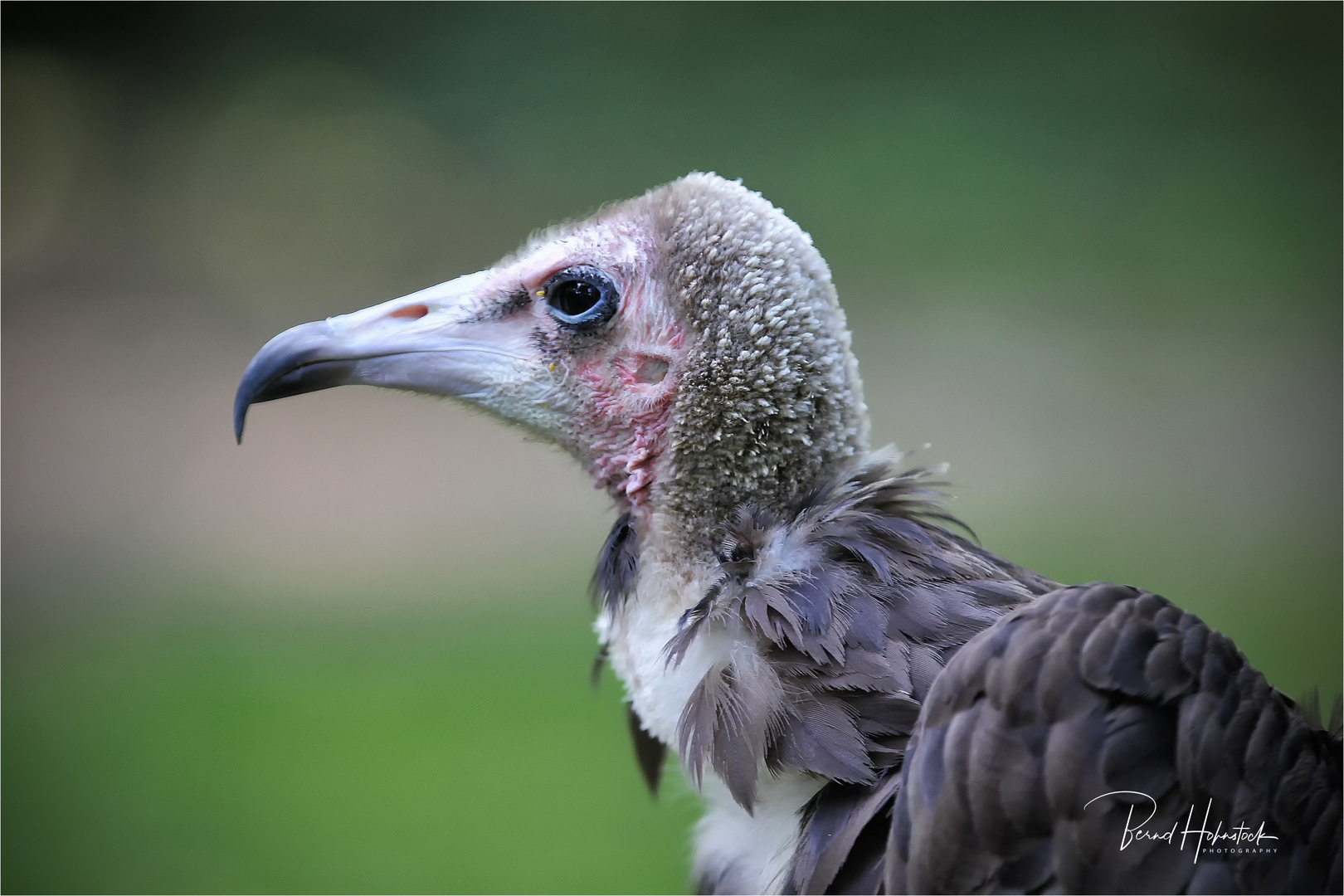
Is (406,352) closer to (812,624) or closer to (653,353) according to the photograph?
(653,353)

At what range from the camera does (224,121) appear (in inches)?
188

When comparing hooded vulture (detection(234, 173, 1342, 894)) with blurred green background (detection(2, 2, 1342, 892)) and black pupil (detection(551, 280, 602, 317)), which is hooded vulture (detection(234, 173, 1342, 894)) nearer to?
black pupil (detection(551, 280, 602, 317))

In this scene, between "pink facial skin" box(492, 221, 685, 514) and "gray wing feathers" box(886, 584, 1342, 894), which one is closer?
"gray wing feathers" box(886, 584, 1342, 894)

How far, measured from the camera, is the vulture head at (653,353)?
120cm

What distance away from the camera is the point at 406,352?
50.3 inches

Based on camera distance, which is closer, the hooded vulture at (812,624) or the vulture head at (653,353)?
the hooded vulture at (812,624)

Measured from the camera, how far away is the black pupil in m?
1.33

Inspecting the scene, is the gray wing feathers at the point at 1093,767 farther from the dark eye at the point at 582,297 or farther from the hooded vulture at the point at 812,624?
the dark eye at the point at 582,297

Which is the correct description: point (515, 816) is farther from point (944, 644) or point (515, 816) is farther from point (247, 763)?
point (944, 644)

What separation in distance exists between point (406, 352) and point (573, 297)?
0.23m

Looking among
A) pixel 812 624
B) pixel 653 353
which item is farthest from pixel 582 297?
pixel 812 624

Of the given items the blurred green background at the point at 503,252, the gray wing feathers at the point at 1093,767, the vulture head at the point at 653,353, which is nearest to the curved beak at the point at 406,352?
the vulture head at the point at 653,353

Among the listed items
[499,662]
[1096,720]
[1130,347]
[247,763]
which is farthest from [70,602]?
[1130,347]

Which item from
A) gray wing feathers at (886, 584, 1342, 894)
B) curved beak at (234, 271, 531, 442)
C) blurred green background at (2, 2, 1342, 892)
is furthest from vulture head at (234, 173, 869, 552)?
blurred green background at (2, 2, 1342, 892)
